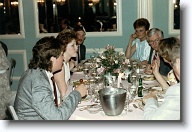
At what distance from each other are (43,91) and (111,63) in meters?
1.21

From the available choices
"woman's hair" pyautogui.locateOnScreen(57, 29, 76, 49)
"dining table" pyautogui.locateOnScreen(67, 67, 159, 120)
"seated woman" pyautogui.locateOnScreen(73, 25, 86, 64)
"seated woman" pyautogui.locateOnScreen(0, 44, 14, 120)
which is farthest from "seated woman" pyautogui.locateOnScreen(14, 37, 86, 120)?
"seated woman" pyautogui.locateOnScreen(73, 25, 86, 64)

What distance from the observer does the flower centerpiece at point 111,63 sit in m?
2.71

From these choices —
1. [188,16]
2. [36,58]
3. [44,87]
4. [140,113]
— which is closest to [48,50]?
[36,58]

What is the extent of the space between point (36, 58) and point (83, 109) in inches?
17.9

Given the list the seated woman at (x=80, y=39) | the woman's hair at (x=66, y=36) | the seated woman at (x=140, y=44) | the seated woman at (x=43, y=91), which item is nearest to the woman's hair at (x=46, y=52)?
the seated woman at (x=43, y=91)

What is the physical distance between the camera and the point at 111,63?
2727mm

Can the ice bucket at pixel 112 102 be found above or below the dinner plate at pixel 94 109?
above

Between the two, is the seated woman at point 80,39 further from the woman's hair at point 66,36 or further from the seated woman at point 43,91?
the seated woman at point 43,91

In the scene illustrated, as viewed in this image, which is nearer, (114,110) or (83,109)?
(114,110)

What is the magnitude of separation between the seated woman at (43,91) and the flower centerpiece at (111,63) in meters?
0.83

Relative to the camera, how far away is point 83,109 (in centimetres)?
196

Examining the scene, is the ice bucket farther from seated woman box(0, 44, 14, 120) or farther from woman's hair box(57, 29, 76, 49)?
seated woman box(0, 44, 14, 120)

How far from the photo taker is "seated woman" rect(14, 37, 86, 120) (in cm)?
159

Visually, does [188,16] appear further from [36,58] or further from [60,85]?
[60,85]
